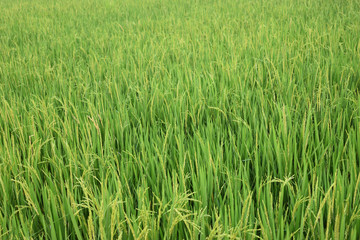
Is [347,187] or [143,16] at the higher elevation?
[143,16]

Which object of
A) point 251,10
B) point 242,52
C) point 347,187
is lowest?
point 347,187

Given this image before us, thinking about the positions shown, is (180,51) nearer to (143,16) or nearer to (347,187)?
(347,187)

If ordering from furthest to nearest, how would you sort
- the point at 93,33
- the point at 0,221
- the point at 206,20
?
the point at 206,20 < the point at 93,33 < the point at 0,221

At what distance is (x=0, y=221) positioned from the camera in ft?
2.29

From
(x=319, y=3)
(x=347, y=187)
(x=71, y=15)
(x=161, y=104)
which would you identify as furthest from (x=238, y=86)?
(x=71, y=15)

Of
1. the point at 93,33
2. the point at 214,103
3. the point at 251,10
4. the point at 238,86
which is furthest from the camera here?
the point at 251,10

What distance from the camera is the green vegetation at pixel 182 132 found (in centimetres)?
66

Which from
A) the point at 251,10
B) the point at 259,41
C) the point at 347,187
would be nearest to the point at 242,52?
the point at 259,41

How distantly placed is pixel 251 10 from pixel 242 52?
6.95ft

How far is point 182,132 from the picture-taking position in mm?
A: 1003

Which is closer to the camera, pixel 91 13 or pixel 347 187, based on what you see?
pixel 347 187

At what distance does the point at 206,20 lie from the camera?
11.1ft

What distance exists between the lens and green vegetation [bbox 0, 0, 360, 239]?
0.66 m

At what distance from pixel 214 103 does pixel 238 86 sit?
0.18 metres
